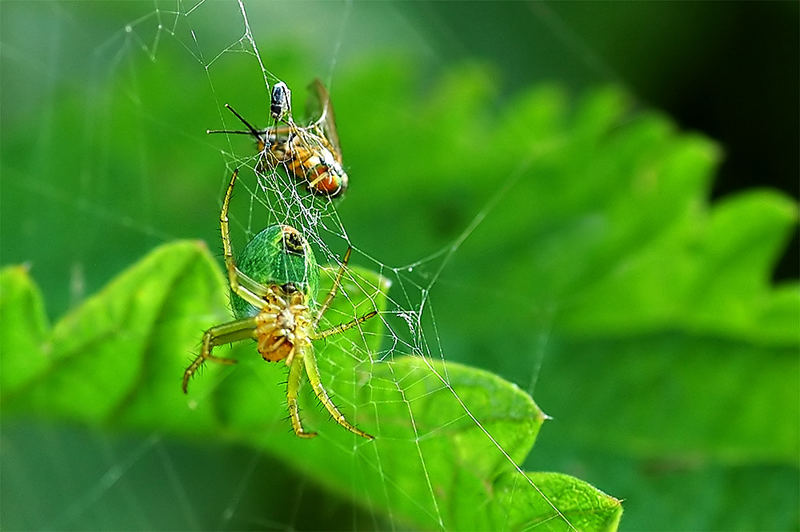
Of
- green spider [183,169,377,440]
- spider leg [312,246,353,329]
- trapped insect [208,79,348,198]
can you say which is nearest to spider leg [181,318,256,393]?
green spider [183,169,377,440]

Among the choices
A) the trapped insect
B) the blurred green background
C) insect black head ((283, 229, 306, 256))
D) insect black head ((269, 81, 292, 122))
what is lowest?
the blurred green background

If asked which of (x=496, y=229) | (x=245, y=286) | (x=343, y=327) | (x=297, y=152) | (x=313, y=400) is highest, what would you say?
(x=297, y=152)

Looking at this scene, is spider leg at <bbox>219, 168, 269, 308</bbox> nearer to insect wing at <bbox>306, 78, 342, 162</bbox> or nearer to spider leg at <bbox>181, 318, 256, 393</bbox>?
spider leg at <bbox>181, 318, 256, 393</bbox>

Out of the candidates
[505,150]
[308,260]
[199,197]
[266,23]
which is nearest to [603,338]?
[505,150]

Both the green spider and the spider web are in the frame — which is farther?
the spider web

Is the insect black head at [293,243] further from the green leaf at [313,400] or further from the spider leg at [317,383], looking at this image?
the spider leg at [317,383]

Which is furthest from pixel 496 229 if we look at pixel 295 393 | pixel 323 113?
pixel 295 393

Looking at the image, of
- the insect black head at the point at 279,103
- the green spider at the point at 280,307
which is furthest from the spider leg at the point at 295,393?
the insect black head at the point at 279,103

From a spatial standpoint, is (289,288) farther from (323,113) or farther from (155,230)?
(155,230)
